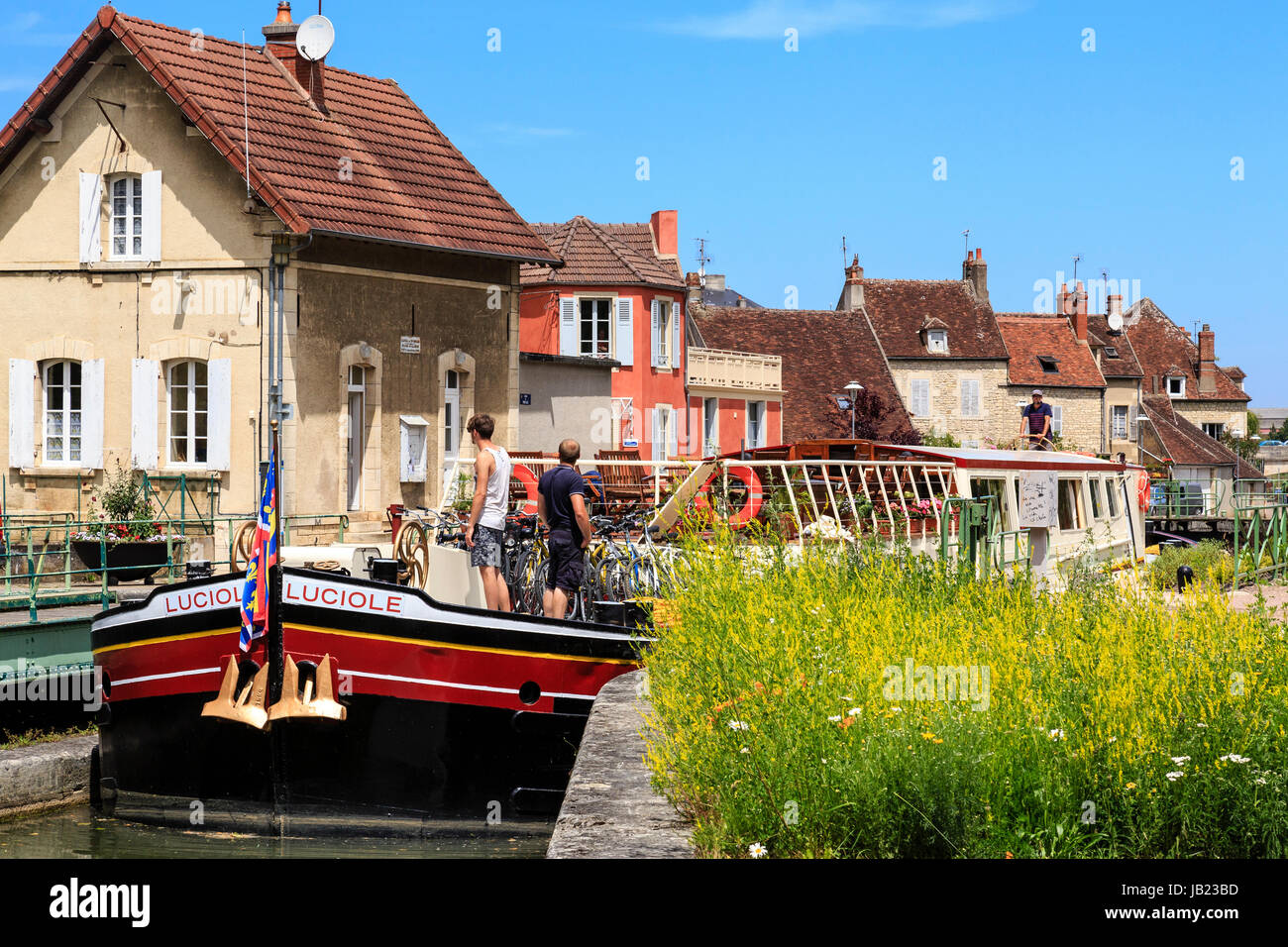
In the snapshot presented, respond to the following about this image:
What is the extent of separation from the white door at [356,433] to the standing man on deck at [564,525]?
39.7ft

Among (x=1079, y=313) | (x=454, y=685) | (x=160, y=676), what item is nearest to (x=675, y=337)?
(x=160, y=676)

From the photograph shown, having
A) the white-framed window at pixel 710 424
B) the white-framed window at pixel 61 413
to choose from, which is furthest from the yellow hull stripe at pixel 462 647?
the white-framed window at pixel 710 424

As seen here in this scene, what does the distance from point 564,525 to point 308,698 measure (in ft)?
7.47

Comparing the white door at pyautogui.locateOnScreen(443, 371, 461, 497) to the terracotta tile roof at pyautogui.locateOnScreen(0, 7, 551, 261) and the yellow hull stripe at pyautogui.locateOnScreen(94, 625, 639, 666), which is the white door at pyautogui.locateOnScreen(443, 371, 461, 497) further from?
the yellow hull stripe at pyautogui.locateOnScreen(94, 625, 639, 666)

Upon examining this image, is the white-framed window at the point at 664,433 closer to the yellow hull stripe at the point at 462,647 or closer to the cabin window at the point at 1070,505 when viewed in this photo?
the cabin window at the point at 1070,505

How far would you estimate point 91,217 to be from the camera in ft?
73.5

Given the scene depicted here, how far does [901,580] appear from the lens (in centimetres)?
879

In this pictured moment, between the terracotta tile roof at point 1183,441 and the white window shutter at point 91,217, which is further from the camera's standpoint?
the terracotta tile roof at point 1183,441

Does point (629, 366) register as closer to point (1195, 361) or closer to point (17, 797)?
point (17, 797)

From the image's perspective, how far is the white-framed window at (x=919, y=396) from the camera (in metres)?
64.5

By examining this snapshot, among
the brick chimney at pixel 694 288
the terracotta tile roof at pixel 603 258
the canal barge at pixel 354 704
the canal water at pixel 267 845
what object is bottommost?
the canal water at pixel 267 845

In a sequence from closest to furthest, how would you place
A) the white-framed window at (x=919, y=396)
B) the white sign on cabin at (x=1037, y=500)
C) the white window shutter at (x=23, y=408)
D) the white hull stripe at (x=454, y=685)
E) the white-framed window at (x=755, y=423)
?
1. the white hull stripe at (x=454, y=685)
2. the white sign on cabin at (x=1037, y=500)
3. the white window shutter at (x=23, y=408)
4. the white-framed window at (x=755, y=423)
5. the white-framed window at (x=919, y=396)

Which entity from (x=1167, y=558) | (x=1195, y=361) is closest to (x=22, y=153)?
(x=1167, y=558)

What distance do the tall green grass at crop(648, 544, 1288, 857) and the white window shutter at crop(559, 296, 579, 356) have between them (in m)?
32.1
